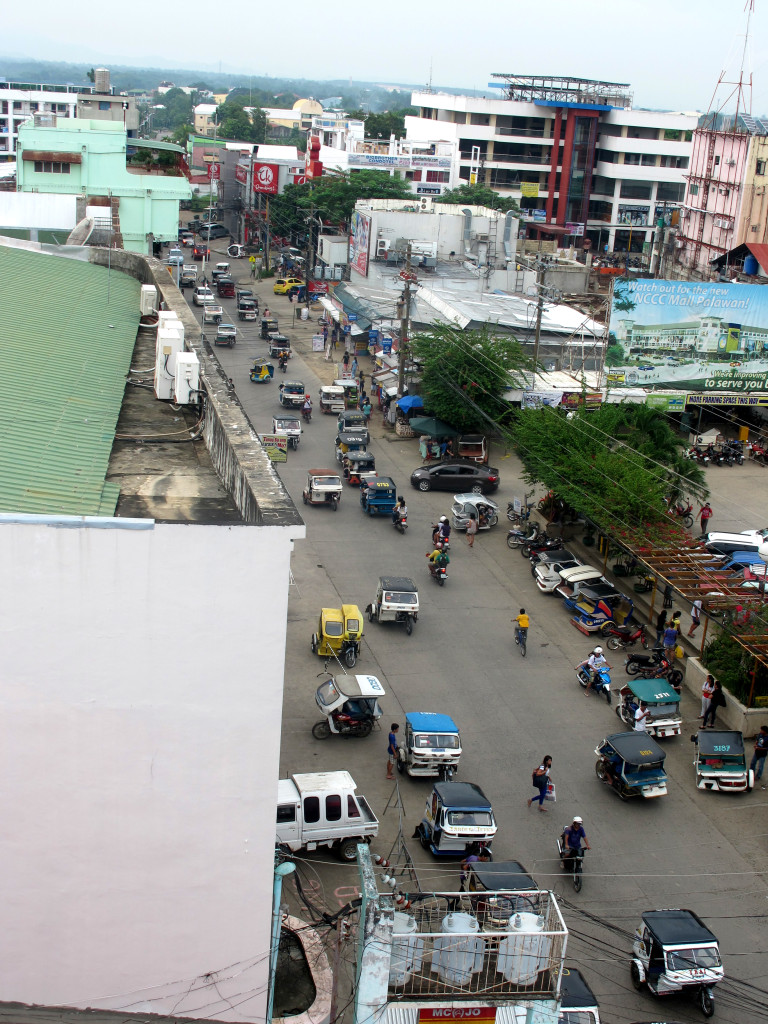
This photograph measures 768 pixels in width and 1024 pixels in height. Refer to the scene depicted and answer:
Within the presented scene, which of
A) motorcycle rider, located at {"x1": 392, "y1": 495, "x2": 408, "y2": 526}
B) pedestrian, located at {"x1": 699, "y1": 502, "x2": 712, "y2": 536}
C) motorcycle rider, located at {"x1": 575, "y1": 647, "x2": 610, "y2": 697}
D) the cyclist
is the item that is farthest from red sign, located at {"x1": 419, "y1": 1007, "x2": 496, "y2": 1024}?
pedestrian, located at {"x1": 699, "y1": 502, "x2": 712, "y2": 536}

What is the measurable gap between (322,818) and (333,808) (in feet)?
0.67

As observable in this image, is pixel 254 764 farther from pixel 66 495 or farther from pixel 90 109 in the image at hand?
pixel 90 109

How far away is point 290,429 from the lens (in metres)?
35.5

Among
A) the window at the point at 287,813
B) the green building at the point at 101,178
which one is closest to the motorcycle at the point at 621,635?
the window at the point at 287,813

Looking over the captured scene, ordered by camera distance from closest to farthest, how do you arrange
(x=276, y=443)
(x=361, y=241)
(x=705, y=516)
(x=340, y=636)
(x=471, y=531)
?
(x=340, y=636) < (x=471, y=531) < (x=705, y=516) < (x=276, y=443) < (x=361, y=241)

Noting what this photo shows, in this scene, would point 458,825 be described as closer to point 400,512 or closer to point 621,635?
point 621,635

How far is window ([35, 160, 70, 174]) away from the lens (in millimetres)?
48950

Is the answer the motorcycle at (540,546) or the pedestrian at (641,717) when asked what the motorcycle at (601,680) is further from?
the motorcycle at (540,546)

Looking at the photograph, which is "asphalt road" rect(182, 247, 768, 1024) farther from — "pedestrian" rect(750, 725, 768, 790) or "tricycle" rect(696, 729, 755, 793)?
"pedestrian" rect(750, 725, 768, 790)

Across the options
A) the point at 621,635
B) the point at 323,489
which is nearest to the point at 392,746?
the point at 621,635

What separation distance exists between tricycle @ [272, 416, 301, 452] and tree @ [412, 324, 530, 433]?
4.38 m

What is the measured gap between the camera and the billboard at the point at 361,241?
53.6 meters

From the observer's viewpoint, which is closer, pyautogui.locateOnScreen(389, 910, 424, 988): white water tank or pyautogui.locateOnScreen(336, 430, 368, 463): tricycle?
pyautogui.locateOnScreen(389, 910, 424, 988): white water tank

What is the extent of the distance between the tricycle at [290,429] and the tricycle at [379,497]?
602 centimetres
